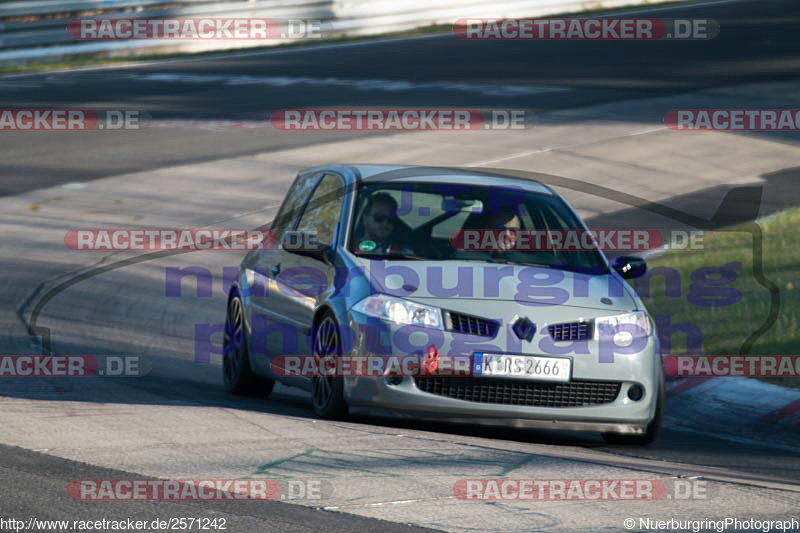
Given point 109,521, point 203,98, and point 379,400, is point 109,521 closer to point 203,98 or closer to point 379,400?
point 379,400

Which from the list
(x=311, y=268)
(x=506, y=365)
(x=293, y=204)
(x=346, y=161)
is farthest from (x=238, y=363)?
(x=346, y=161)

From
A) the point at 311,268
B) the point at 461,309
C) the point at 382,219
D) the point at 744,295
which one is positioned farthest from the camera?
the point at 744,295

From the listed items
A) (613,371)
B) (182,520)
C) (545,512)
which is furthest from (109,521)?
(613,371)

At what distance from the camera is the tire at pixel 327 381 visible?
775 cm

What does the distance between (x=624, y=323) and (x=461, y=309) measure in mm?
960

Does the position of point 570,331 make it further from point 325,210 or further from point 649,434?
point 325,210

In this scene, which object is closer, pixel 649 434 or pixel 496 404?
pixel 496 404

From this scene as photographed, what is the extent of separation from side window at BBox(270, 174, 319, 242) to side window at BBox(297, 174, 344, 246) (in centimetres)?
18

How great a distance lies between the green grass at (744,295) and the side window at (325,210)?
10.2ft

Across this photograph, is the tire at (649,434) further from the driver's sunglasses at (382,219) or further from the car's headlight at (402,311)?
the driver's sunglasses at (382,219)

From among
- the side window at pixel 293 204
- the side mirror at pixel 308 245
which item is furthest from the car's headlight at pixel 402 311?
the side window at pixel 293 204

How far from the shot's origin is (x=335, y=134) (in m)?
21.9

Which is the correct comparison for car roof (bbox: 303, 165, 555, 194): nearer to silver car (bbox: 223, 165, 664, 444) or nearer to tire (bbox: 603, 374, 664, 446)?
silver car (bbox: 223, 165, 664, 444)

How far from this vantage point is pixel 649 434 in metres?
7.91
